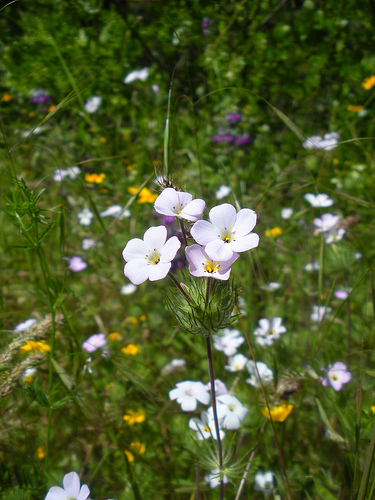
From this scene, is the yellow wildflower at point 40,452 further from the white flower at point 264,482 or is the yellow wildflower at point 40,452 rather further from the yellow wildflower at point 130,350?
the white flower at point 264,482

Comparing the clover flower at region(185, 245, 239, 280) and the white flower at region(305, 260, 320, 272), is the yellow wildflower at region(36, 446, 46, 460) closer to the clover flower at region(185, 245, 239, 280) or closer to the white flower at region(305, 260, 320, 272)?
the clover flower at region(185, 245, 239, 280)

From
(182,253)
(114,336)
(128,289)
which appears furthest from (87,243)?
(182,253)

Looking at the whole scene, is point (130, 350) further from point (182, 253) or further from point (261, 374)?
point (261, 374)

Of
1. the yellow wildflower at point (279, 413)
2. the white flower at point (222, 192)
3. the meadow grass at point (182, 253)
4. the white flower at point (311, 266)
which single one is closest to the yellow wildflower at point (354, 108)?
the meadow grass at point (182, 253)

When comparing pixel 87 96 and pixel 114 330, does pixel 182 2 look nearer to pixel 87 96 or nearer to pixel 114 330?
pixel 87 96

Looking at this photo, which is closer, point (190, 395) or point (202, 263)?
point (202, 263)

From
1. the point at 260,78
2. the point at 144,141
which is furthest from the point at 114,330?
the point at 260,78
